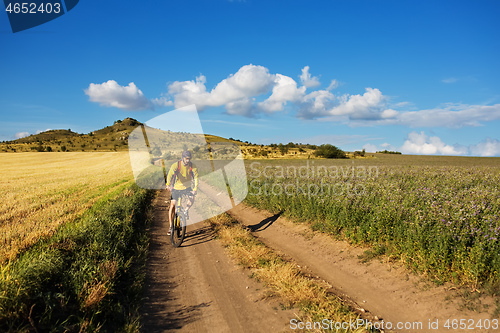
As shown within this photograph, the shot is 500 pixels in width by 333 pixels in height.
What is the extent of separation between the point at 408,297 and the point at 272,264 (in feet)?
10.0

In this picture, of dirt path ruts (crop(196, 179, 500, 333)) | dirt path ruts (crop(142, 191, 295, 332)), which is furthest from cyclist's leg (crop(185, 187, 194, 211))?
dirt path ruts (crop(196, 179, 500, 333))

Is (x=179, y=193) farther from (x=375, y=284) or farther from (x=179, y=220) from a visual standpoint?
(x=375, y=284)

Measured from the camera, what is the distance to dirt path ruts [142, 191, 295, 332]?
4723mm

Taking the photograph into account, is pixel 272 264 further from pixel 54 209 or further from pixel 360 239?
pixel 54 209

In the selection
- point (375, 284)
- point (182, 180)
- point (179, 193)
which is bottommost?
point (375, 284)

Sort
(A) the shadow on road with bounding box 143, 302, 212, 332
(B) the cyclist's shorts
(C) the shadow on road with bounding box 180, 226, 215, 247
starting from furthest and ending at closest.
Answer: (C) the shadow on road with bounding box 180, 226, 215, 247, (B) the cyclist's shorts, (A) the shadow on road with bounding box 143, 302, 212, 332

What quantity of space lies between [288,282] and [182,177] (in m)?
4.99

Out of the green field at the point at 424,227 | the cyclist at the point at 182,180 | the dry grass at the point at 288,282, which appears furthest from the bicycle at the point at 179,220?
the green field at the point at 424,227

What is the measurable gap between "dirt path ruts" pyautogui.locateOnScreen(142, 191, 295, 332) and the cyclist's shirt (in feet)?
6.85

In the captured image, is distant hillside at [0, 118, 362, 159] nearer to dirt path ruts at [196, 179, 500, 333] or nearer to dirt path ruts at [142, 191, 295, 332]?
dirt path ruts at [196, 179, 500, 333]

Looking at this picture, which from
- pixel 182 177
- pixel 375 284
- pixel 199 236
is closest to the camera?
pixel 375 284

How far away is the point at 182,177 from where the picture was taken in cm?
908

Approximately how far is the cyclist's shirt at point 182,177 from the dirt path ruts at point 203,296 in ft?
6.85

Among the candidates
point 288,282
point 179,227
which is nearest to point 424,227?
point 288,282
